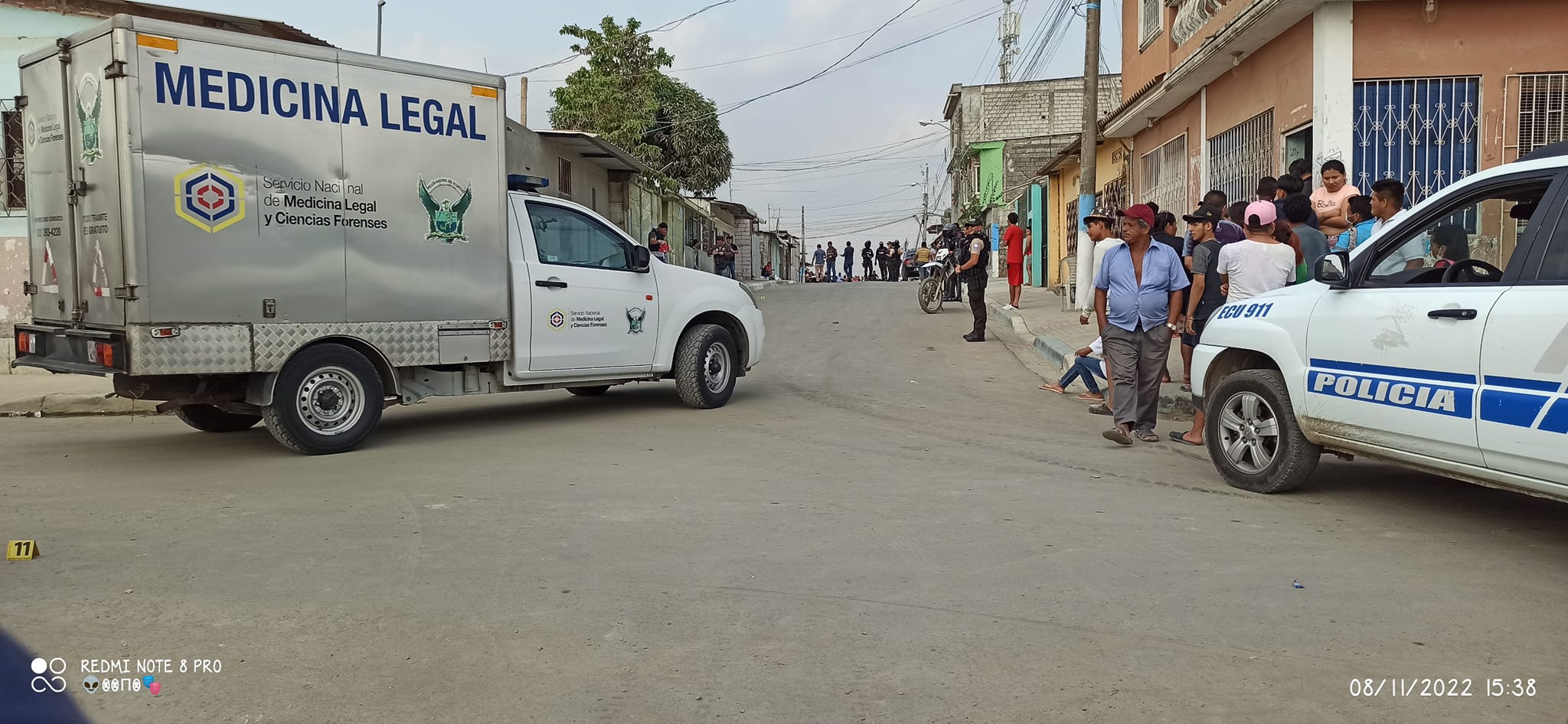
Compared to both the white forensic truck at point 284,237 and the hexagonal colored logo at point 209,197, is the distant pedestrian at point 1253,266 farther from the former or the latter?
the hexagonal colored logo at point 209,197

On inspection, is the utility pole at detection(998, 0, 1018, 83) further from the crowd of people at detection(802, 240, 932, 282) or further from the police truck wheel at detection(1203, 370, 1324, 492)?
the police truck wheel at detection(1203, 370, 1324, 492)

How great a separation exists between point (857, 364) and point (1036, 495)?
7.20 metres

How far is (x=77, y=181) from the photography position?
689 centimetres

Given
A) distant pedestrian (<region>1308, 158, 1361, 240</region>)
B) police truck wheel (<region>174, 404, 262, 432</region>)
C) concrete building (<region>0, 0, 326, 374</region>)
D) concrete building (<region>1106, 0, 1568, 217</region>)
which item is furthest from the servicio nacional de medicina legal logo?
concrete building (<region>1106, 0, 1568, 217</region>)

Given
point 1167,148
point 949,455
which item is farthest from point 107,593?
point 1167,148

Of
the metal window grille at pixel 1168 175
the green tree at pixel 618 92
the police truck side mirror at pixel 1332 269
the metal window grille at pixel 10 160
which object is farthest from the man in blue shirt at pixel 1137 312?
the green tree at pixel 618 92

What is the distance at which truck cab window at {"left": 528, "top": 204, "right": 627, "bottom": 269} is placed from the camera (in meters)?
8.65

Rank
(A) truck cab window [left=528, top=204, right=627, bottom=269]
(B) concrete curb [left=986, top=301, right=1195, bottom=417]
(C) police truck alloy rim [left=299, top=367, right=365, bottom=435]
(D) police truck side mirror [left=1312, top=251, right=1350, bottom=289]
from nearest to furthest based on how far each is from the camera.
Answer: (D) police truck side mirror [left=1312, top=251, right=1350, bottom=289] < (C) police truck alloy rim [left=299, top=367, right=365, bottom=435] < (A) truck cab window [left=528, top=204, right=627, bottom=269] < (B) concrete curb [left=986, top=301, right=1195, bottom=417]

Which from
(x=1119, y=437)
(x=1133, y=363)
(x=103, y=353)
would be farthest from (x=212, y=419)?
(x=1133, y=363)

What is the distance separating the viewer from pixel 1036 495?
6027mm

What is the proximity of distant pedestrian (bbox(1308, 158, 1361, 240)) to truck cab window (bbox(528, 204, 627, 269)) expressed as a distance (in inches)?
231

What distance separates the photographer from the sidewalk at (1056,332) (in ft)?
31.5

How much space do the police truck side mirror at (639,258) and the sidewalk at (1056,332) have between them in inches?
170

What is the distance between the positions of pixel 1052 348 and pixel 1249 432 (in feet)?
23.4
